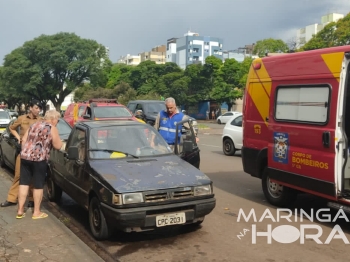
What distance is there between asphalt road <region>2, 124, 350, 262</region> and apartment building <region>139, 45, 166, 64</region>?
133m

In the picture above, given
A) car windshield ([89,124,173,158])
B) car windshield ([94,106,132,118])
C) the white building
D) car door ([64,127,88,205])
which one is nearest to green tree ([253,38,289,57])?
the white building

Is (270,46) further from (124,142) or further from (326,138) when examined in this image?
(124,142)

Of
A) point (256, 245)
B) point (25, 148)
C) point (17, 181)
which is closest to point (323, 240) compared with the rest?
point (256, 245)

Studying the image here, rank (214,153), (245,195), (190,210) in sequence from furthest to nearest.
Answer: (214,153), (245,195), (190,210)

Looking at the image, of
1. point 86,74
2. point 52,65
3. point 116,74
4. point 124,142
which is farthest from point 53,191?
point 116,74

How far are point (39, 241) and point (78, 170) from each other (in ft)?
3.90

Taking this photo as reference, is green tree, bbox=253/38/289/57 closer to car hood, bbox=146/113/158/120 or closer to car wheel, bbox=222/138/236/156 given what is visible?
car hood, bbox=146/113/158/120

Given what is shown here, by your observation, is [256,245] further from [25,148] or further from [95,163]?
[25,148]

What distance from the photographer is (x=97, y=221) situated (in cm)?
563

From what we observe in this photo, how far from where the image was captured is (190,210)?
17.8ft

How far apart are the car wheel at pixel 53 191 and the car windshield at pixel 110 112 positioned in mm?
7369

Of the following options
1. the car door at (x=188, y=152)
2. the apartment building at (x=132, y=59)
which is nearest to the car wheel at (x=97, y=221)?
the car door at (x=188, y=152)

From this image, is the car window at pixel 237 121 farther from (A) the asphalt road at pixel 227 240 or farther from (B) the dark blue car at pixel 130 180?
(B) the dark blue car at pixel 130 180

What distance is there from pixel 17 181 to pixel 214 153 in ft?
31.4
